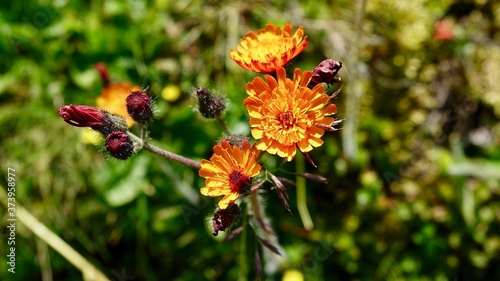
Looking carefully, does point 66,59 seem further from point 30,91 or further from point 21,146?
point 21,146

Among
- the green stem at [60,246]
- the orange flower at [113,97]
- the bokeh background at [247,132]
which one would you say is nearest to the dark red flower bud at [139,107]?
the bokeh background at [247,132]

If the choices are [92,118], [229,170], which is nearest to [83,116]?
[92,118]

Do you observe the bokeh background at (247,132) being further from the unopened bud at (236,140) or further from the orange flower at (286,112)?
the orange flower at (286,112)

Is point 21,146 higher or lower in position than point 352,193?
higher

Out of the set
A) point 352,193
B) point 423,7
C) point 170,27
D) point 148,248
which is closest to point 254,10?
point 170,27

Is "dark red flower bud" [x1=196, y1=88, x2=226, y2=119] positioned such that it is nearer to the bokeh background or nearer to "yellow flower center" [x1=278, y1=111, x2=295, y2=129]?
"yellow flower center" [x1=278, y1=111, x2=295, y2=129]

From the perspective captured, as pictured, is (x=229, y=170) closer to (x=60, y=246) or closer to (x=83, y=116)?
(x=83, y=116)
